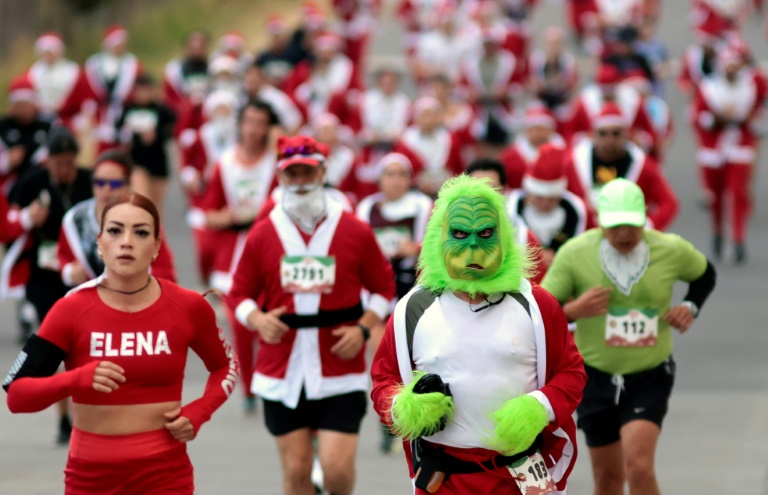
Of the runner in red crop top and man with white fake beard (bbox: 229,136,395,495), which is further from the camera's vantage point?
man with white fake beard (bbox: 229,136,395,495)

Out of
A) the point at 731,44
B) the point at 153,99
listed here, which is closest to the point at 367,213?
the point at 153,99

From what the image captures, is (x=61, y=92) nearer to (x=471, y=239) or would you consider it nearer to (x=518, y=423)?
(x=471, y=239)

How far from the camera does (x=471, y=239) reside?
18.8 ft

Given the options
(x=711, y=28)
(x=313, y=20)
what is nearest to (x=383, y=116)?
(x=313, y=20)

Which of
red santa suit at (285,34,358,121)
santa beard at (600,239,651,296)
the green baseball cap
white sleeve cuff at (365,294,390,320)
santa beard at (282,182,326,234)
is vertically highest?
red santa suit at (285,34,358,121)

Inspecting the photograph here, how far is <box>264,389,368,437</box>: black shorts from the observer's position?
779 cm

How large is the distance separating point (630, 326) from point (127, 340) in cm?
277

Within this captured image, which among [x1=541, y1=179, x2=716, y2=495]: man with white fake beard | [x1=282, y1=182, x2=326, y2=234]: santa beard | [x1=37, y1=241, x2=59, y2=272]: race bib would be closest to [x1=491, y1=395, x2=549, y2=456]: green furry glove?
[x1=541, y1=179, x2=716, y2=495]: man with white fake beard

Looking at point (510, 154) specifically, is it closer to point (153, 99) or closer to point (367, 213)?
point (367, 213)

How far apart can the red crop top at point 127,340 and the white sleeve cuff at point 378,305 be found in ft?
6.62

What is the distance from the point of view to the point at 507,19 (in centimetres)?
2828

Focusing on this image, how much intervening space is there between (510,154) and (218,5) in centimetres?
2683

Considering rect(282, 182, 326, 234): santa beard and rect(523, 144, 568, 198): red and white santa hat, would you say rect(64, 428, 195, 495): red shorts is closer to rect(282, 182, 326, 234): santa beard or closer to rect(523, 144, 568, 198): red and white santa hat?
rect(282, 182, 326, 234): santa beard

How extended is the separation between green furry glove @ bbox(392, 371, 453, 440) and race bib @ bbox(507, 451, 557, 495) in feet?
1.03
